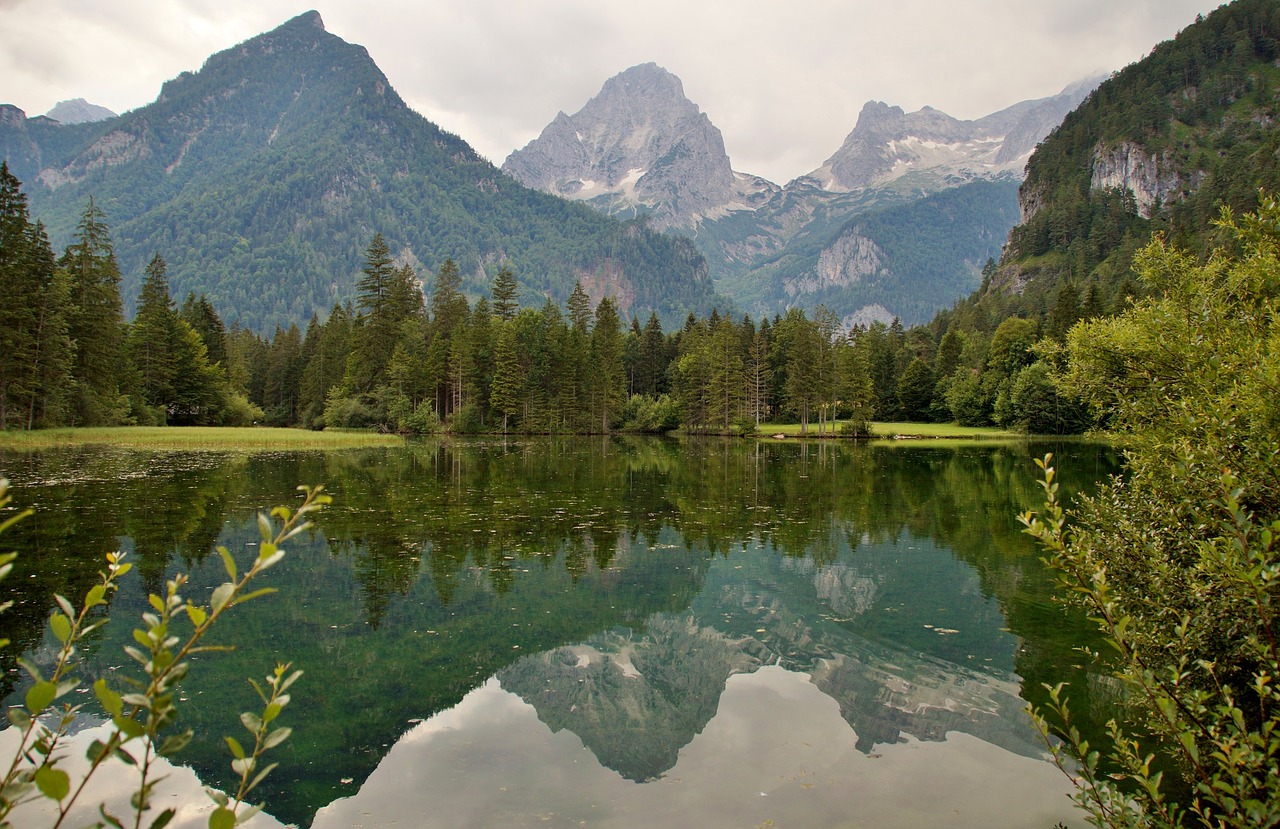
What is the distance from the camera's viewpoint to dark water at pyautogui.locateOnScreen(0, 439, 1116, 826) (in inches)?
326

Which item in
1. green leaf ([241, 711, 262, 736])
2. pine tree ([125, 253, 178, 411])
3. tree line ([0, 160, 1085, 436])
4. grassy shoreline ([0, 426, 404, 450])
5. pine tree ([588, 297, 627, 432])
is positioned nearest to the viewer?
green leaf ([241, 711, 262, 736])

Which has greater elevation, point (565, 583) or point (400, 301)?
point (400, 301)

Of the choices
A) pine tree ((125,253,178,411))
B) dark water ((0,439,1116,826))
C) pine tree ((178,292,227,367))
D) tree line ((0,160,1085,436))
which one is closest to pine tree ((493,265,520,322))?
tree line ((0,160,1085,436))

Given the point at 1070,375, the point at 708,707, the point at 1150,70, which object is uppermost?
the point at 1150,70

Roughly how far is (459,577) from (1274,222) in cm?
1542

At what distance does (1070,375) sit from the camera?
13164 millimetres

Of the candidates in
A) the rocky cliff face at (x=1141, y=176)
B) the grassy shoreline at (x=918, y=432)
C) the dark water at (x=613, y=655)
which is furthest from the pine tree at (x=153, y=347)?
the rocky cliff face at (x=1141, y=176)

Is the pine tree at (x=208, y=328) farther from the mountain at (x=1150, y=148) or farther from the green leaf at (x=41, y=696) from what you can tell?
the mountain at (x=1150, y=148)

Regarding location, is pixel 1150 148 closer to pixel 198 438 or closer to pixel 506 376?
pixel 506 376

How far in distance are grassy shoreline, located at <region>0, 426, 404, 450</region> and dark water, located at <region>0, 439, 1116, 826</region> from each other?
1103 inches

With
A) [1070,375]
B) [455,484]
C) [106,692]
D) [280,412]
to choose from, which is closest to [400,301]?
[280,412]

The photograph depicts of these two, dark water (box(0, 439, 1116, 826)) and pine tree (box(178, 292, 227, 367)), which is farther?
pine tree (box(178, 292, 227, 367))

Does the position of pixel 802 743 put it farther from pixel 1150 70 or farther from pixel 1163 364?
pixel 1150 70

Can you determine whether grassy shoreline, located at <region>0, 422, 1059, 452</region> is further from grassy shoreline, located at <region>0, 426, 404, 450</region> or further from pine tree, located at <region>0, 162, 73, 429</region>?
pine tree, located at <region>0, 162, 73, 429</region>
